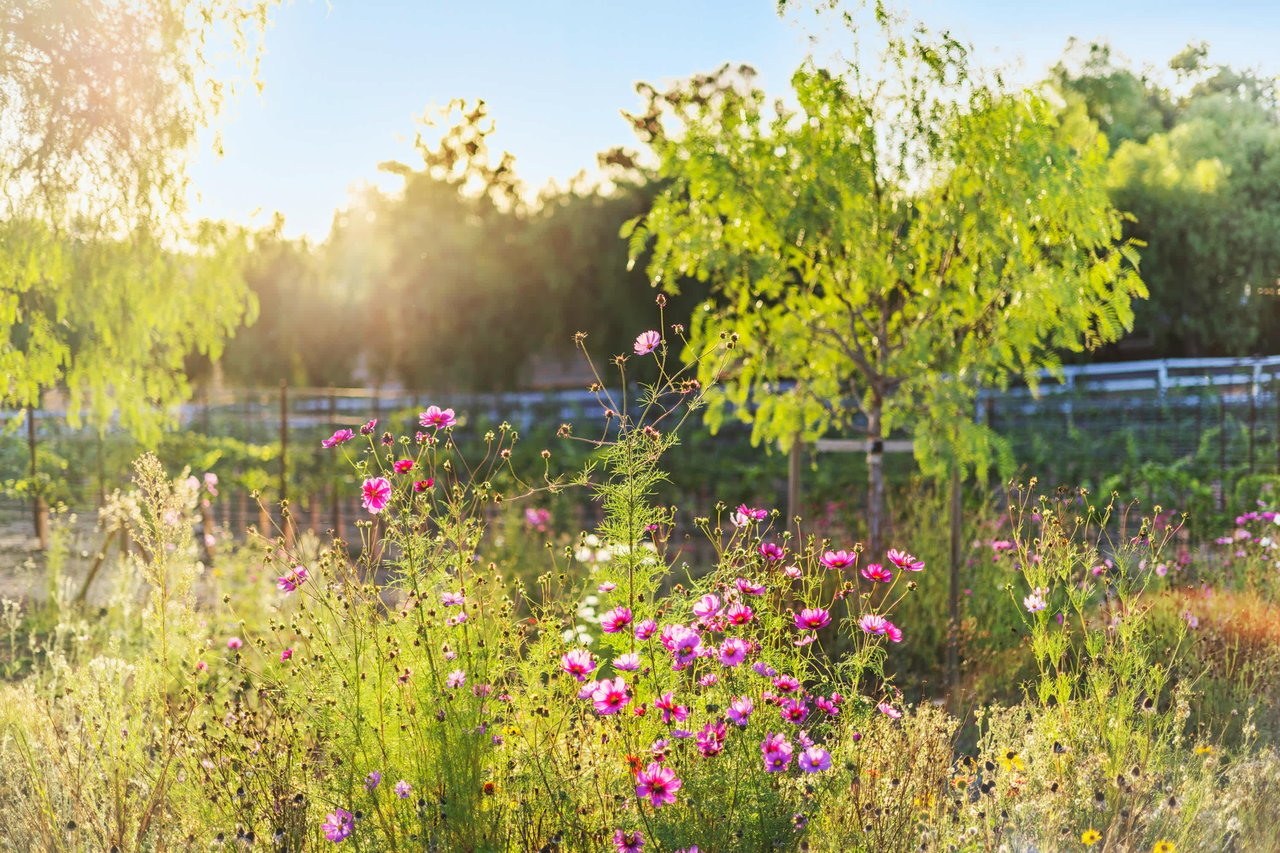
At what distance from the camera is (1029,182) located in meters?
5.57

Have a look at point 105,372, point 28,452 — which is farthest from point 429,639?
point 28,452

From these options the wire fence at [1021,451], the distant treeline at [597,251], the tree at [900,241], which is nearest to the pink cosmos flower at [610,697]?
the tree at [900,241]

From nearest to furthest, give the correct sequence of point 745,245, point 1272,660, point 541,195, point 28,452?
point 1272,660
point 745,245
point 28,452
point 541,195

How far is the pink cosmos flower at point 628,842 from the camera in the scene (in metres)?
2.72

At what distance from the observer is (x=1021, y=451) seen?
1313cm

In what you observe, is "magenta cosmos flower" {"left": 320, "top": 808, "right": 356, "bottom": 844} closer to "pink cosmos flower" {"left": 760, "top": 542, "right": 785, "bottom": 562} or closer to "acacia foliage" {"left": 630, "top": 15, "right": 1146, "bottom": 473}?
"pink cosmos flower" {"left": 760, "top": 542, "right": 785, "bottom": 562}

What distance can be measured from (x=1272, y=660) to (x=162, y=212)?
704 cm

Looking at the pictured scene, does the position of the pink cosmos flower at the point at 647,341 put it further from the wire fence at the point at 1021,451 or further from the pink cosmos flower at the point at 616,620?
the wire fence at the point at 1021,451

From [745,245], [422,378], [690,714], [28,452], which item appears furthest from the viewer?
[422,378]

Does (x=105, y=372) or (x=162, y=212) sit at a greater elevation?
(x=162, y=212)

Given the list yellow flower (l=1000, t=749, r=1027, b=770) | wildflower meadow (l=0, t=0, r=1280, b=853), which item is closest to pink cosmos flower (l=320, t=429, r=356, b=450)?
wildflower meadow (l=0, t=0, r=1280, b=853)

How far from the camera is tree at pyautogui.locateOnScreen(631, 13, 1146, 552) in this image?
18.4ft

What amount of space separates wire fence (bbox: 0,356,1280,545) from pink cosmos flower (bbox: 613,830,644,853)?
697 cm

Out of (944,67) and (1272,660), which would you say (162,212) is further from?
(1272,660)
